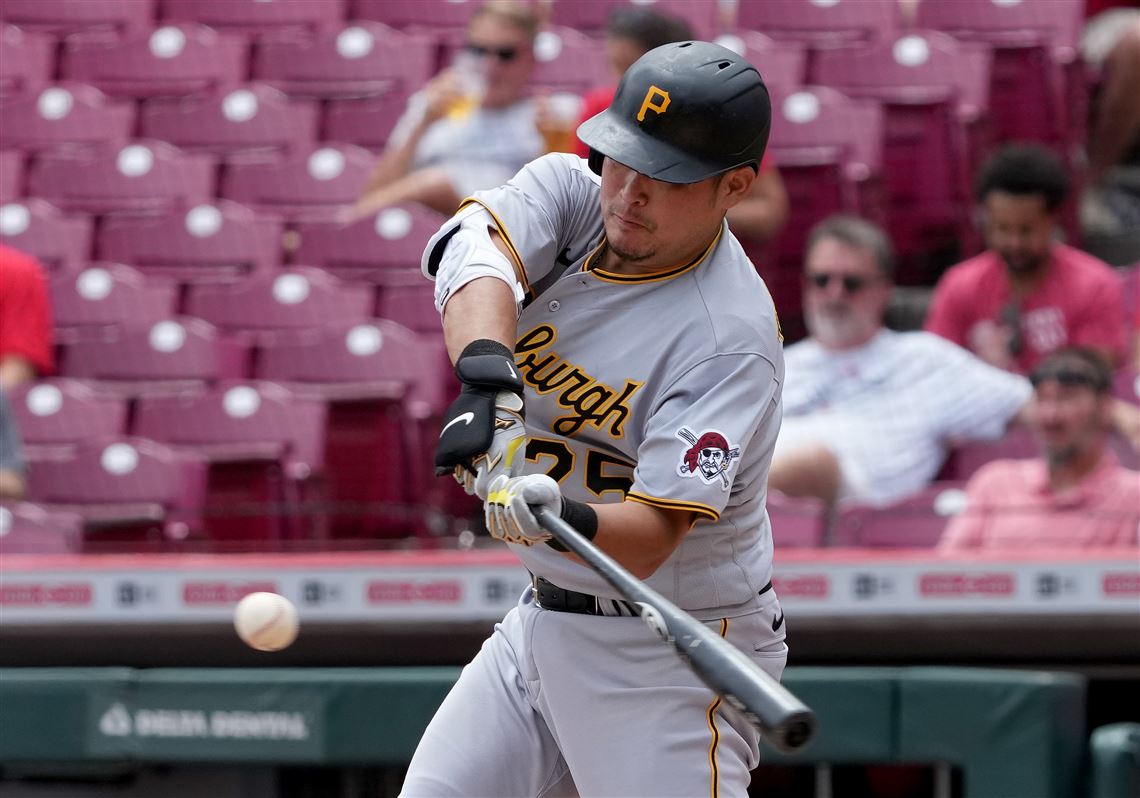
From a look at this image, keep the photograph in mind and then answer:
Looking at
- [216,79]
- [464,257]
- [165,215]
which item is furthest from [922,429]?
[216,79]

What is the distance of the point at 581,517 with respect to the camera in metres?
2.09

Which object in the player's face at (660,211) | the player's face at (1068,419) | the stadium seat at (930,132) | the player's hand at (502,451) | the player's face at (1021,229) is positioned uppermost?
the stadium seat at (930,132)

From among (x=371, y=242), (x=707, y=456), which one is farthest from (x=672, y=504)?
(x=371, y=242)

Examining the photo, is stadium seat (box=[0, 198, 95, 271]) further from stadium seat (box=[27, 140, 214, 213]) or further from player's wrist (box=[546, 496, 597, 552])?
player's wrist (box=[546, 496, 597, 552])

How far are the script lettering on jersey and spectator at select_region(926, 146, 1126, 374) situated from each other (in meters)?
2.57

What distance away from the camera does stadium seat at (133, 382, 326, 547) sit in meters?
4.05

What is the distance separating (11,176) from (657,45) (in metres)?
2.85

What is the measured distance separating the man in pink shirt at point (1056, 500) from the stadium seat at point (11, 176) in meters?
4.14

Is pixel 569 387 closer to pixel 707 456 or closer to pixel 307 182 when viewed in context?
pixel 707 456

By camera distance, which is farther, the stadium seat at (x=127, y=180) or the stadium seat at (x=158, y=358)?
the stadium seat at (x=127, y=180)

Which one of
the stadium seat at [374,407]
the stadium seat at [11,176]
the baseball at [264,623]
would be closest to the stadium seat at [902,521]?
the stadium seat at [374,407]

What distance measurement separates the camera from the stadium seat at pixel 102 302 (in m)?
5.75

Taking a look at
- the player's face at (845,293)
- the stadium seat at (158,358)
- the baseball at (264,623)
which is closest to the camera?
the baseball at (264,623)

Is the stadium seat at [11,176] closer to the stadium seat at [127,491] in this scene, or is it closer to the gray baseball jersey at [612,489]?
the stadium seat at [127,491]
